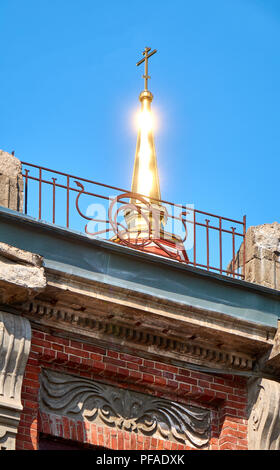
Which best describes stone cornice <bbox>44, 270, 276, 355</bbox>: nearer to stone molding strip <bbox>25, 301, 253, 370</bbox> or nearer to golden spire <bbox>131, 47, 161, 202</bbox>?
stone molding strip <bbox>25, 301, 253, 370</bbox>

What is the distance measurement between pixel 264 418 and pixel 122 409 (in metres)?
1.49

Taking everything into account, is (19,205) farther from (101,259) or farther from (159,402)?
(159,402)

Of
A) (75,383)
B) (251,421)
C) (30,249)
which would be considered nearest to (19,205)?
(30,249)

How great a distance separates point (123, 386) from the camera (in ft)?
50.8

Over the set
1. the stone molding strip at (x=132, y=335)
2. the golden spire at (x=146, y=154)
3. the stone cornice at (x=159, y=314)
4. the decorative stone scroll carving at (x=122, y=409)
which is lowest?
the decorative stone scroll carving at (x=122, y=409)

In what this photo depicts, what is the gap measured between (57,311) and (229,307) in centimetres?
188

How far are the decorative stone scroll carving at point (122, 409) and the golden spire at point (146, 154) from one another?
5.31 m

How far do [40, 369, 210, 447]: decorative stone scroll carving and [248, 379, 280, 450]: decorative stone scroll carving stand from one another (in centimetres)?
48

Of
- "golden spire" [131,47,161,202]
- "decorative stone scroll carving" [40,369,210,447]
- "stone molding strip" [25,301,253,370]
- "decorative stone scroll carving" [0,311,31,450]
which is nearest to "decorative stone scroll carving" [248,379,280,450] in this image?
"stone molding strip" [25,301,253,370]

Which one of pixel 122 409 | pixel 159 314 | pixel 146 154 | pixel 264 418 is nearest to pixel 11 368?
pixel 122 409

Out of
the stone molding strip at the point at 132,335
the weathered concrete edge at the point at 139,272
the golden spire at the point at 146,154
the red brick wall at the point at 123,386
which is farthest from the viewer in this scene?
the golden spire at the point at 146,154

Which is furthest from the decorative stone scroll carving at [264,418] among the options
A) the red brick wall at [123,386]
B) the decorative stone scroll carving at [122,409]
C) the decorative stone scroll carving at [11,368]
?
the decorative stone scroll carving at [11,368]

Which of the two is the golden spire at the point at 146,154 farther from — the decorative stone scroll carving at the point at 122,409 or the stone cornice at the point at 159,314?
the decorative stone scroll carving at the point at 122,409

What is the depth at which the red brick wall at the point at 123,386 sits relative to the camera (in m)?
14.9
